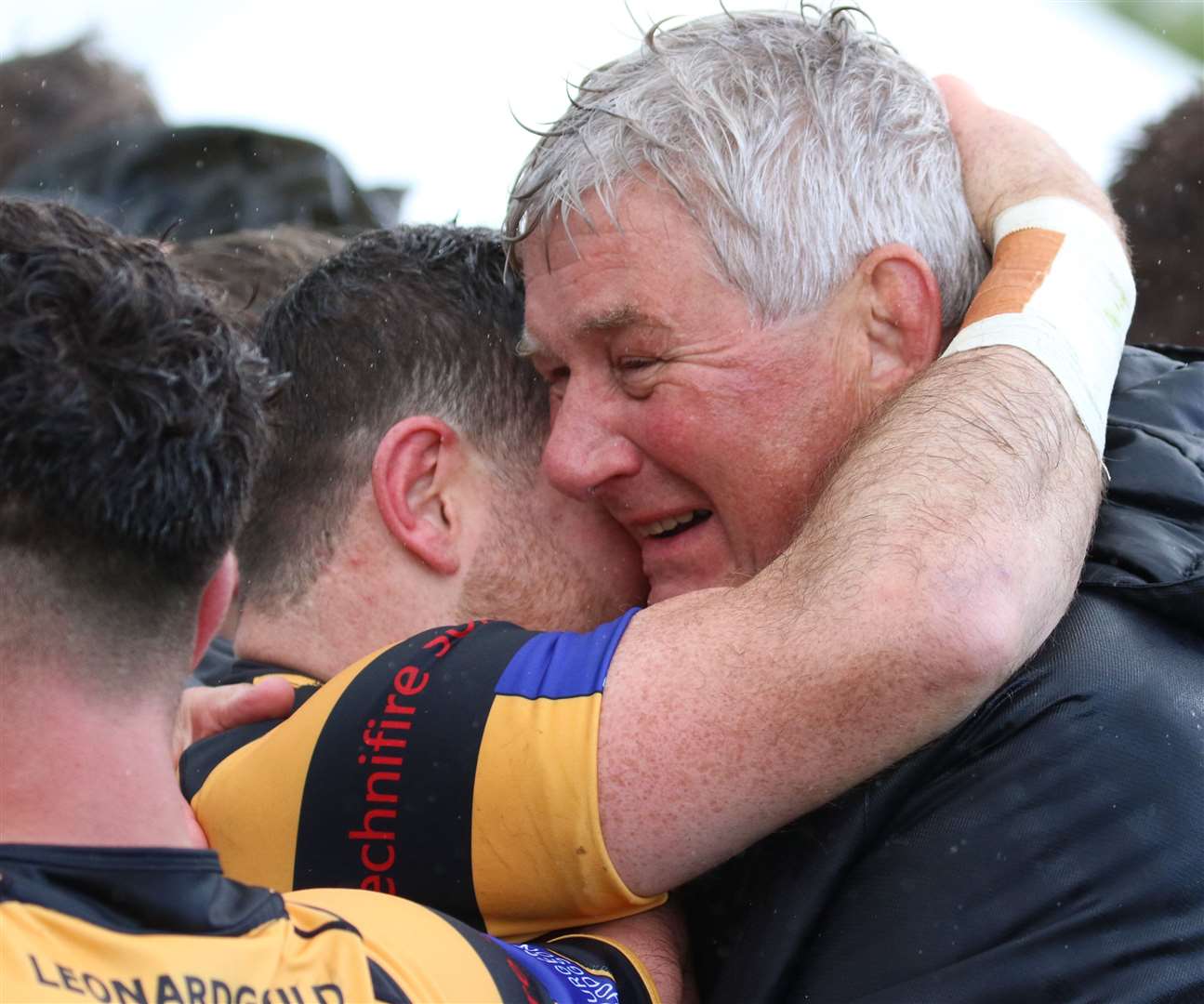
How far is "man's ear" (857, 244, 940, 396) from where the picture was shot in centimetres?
285

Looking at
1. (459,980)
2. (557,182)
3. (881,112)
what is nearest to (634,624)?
(459,980)

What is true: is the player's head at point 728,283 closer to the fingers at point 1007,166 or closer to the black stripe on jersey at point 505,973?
the fingers at point 1007,166

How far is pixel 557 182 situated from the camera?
2941 mm

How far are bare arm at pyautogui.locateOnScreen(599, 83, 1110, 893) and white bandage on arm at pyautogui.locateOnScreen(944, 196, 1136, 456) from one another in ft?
0.93

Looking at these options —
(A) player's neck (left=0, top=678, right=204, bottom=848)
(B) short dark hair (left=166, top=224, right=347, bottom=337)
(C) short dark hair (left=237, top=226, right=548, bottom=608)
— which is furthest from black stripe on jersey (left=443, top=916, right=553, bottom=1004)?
(B) short dark hair (left=166, top=224, right=347, bottom=337)

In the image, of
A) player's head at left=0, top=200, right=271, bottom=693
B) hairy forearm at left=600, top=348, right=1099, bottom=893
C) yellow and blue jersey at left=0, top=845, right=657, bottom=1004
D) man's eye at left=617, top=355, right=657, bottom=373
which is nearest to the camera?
yellow and blue jersey at left=0, top=845, right=657, bottom=1004

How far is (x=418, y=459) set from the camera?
9.68 ft

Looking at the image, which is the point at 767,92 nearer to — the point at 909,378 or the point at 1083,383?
the point at 909,378

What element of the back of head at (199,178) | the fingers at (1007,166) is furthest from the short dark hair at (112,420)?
the back of head at (199,178)

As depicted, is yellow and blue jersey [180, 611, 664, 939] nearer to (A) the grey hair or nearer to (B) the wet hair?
(A) the grey hair

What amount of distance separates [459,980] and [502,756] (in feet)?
1.38

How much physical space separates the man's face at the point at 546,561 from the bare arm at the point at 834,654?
69 centimetres

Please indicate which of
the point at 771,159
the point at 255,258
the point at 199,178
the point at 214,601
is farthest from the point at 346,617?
the point at 199,178

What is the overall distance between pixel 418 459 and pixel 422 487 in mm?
55
